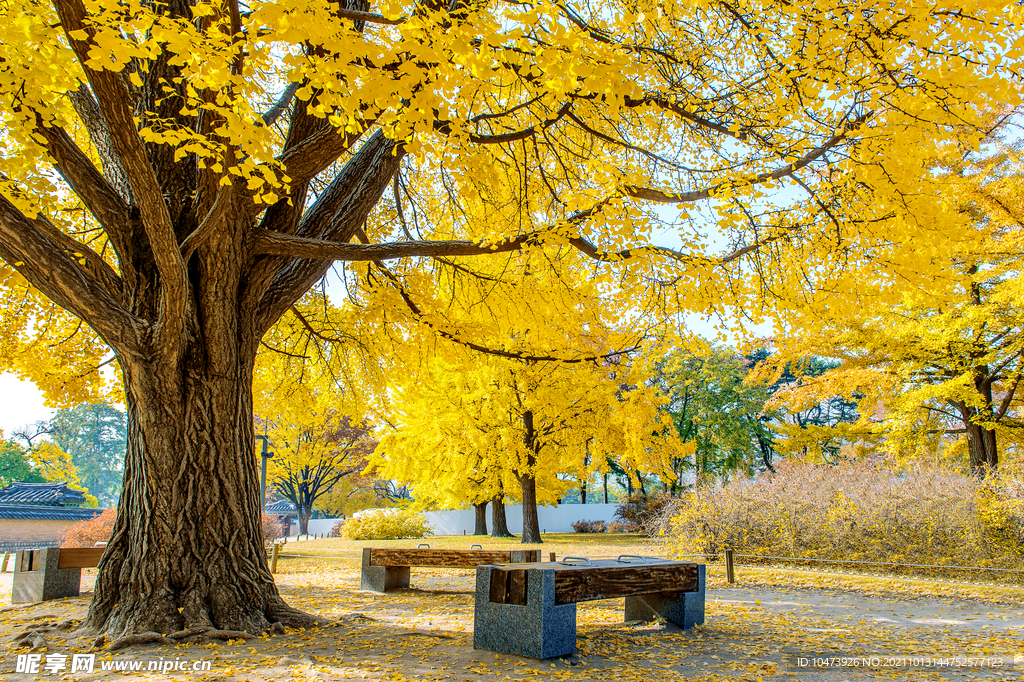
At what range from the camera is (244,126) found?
3.89 metres

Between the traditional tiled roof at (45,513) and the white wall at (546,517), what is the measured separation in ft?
46.1

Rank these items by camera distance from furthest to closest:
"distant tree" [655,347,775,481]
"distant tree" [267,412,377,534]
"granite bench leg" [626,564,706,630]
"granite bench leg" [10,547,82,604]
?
"distant tree" [267,412,377,534]
"distant tree" [655,347,775,481]
"granite bench leg" [10,547,82,604]
"granite bench leg" [626,564,706,630]

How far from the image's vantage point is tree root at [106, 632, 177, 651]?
4434 millimetres

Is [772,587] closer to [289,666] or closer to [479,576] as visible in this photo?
[479,576]

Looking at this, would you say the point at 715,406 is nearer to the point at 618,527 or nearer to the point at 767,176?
the point at 618,527

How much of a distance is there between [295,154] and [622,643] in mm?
4868

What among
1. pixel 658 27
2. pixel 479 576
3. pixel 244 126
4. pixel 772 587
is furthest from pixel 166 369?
pixel 772 587

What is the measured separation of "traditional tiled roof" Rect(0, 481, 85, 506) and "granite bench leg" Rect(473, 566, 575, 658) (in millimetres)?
25662

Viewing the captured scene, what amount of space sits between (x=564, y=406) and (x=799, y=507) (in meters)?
6.41

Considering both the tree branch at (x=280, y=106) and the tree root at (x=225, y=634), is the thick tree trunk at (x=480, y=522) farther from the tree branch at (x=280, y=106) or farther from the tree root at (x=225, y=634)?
the tree root at (x=225, y=634)

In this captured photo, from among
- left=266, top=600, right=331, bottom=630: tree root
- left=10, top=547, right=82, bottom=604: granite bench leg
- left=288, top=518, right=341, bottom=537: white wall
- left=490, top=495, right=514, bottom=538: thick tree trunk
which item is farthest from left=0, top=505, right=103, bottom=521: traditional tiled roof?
left=266, top=600, right=331, bottom=630: tree root

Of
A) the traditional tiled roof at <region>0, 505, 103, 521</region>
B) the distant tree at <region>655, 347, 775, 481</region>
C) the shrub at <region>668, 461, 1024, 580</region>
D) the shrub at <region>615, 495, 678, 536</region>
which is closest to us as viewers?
the shrub at <region>668, 461, 1024, 580</region>

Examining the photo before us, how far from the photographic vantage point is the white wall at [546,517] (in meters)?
29.8

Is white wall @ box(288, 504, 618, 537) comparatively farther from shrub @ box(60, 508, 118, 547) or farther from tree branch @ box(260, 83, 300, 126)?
tree branch @ box(260, 83, 300, 126)
